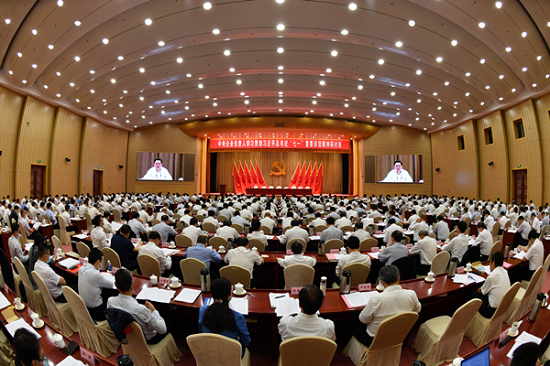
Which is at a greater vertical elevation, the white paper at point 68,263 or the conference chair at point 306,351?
the white paper at point 68,263

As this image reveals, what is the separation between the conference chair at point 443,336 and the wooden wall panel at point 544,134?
1521 centimetres

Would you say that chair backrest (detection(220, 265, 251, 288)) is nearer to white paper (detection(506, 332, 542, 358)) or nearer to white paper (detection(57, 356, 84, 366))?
white paper (detection(57, 356, 84, 366))

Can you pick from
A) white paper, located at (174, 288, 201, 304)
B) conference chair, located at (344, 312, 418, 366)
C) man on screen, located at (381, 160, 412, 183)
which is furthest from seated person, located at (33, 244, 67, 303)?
man on screen, located at (381, 160, 412, 183)

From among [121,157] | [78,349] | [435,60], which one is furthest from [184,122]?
[78,349]

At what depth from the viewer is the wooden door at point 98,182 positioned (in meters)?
20.0

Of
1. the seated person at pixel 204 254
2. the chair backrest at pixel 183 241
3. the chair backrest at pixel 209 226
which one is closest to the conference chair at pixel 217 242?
the chair backrest at pixel 183 241

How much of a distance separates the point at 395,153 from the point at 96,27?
67.8 feet

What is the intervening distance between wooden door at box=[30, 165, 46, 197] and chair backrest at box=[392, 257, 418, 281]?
17913 mm

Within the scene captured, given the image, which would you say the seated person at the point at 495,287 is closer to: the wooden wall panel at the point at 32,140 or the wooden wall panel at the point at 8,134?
the wooden wall panel at the point at 8,134

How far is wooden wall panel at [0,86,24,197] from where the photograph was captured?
13.1 m

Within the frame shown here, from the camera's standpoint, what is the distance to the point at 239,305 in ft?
9.75

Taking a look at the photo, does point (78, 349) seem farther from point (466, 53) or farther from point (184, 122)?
point (184, 122)

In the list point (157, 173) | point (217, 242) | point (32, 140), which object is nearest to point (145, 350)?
point (217, 242)

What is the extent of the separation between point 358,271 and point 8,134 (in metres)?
17.1
